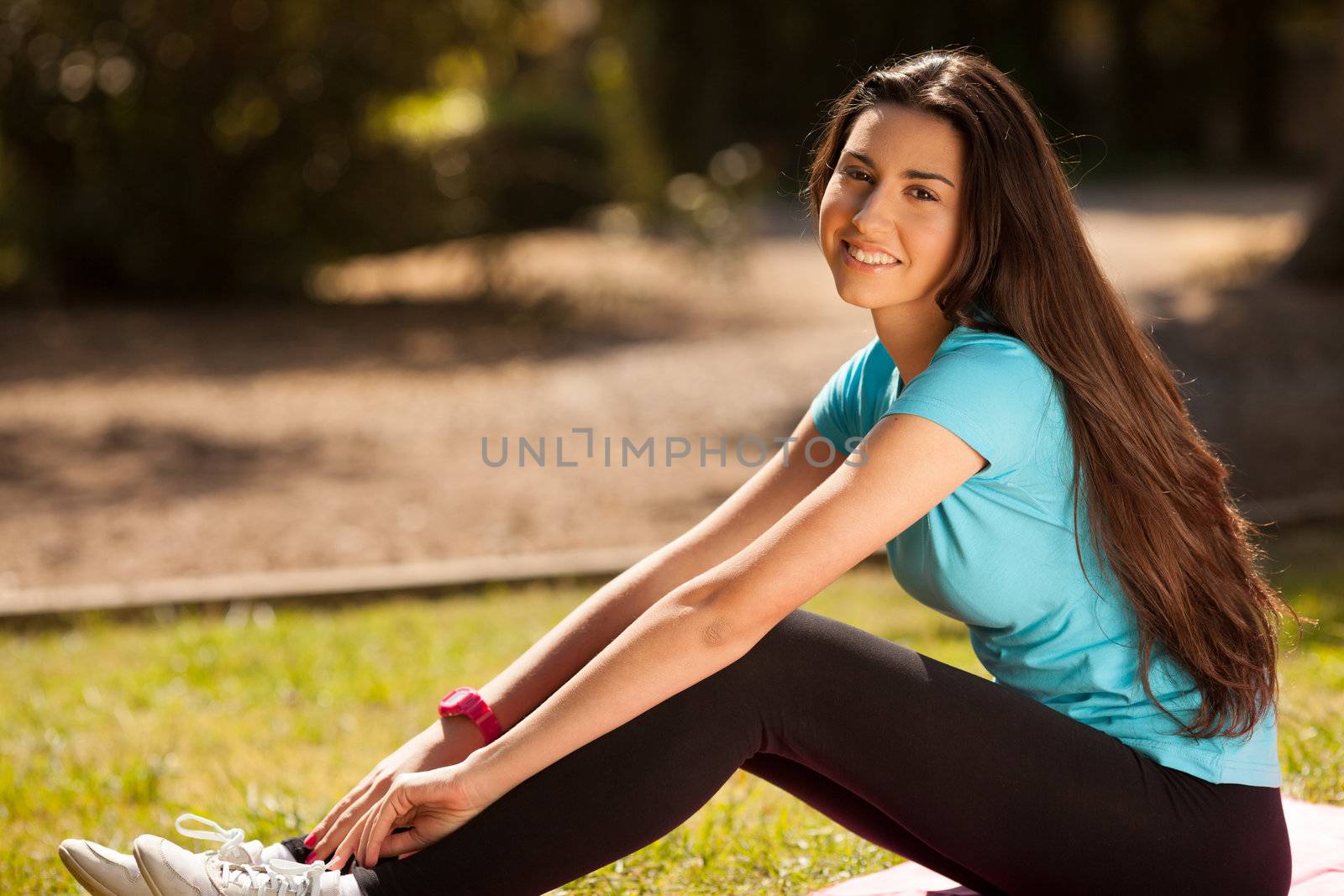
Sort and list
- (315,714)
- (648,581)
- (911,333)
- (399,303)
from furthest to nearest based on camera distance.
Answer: (399,303)
(315,714)
(648,581)
(911,333)

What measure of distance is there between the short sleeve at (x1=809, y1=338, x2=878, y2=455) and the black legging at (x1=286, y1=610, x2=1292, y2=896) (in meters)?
0.54

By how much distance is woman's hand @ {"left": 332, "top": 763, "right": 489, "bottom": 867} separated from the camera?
1907 millimetres

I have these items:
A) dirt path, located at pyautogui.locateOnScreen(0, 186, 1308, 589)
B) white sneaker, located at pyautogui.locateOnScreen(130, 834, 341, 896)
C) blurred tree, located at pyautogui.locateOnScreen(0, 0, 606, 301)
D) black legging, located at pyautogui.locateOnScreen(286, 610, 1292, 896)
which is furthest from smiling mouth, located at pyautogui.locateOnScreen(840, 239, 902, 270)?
blurred tree, located at pyautogui.locateOnScreen(0, 0, 606, 301)

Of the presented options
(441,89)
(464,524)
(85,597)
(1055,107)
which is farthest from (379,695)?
(1055,107)

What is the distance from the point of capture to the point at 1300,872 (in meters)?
2.32

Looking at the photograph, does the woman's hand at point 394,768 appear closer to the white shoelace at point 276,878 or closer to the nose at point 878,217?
the white shoelace at point 276,878

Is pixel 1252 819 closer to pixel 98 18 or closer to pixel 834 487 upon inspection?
pixel 834 487

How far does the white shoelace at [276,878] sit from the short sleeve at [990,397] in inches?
39.6

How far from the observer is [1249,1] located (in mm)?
20453

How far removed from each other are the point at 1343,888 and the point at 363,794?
5.04 feet

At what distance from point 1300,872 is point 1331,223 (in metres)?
7.46

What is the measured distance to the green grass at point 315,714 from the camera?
272 cm

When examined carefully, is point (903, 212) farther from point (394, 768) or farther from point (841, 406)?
point (394, 768)

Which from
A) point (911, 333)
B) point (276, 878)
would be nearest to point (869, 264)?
point (911, 333)
